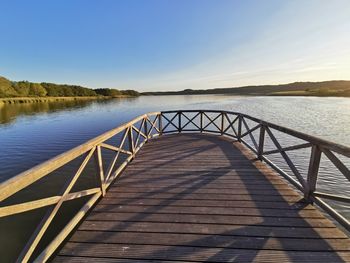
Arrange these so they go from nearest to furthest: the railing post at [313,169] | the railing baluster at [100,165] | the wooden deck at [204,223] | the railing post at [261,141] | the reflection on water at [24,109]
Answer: the wooden deck at [204,223] < the railing post at [313,169] < the railing baluster at [100,165] < the railing post at [261,141] < the reflection on water at [24,109]

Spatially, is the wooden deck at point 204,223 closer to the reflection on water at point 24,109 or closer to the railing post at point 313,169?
the railing post at point 313,169

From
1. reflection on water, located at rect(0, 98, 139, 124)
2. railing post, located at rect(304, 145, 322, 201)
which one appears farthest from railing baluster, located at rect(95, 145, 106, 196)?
reflection on water, located at rect(0, 98, 139, 124)

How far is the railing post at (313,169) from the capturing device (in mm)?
3065

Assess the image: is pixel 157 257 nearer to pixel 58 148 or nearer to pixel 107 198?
pixel 107 198

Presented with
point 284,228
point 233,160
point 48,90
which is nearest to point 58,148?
point 233,160

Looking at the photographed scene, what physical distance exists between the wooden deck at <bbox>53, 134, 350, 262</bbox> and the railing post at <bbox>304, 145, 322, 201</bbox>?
0.23m

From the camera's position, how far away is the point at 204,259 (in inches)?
84.5

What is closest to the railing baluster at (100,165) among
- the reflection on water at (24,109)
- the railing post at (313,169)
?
the railing post at (313,169)

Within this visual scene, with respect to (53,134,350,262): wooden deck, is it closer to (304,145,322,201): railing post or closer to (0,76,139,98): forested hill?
(304,145,322,201): railing post

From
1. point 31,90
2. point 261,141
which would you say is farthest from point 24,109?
point 31,90

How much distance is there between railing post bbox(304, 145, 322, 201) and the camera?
10.1ft

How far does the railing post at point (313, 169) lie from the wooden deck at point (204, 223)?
23cm

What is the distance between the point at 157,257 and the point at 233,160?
379 cm

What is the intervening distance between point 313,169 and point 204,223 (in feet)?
6.31
